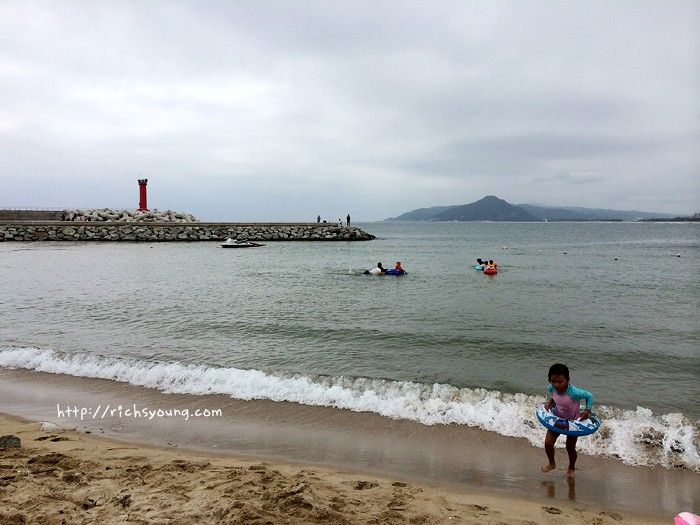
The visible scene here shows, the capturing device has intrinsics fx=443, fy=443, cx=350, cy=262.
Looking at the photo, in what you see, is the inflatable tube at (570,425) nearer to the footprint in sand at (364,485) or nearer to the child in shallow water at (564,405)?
the child in shallow water at (564,405)

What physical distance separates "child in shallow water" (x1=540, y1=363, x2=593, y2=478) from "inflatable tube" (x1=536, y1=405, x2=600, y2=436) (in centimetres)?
8

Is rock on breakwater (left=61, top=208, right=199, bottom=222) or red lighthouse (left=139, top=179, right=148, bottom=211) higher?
red lighthouse (left=139, top=179, right=148, bottom=211)

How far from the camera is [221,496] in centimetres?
416

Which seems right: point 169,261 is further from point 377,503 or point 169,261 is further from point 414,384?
point 377,503

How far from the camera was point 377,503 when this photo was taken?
4277mm

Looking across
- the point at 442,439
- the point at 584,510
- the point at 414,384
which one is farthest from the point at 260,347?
the point at 584,510

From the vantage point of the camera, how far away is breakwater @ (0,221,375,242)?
51969 millimetres

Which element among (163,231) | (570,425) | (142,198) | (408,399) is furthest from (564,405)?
(142,198)

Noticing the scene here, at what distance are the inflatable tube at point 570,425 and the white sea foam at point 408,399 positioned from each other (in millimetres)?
1049

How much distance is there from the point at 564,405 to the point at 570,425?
22 centimetres

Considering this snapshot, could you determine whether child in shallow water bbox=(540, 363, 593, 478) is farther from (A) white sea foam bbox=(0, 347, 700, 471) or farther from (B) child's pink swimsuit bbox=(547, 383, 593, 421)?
(A) white sea foam bbox=(0, 347, 700, 471)

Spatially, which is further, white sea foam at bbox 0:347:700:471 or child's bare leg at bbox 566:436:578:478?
white sea foam at bbox 0:347:700:471

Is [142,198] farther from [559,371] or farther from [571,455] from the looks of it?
[571,455]

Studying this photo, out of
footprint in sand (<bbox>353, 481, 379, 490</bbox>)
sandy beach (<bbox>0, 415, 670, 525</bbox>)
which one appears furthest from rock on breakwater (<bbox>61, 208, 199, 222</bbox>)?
footprint in sand (<bbox>353, 481, 379, 490</bbox>)
